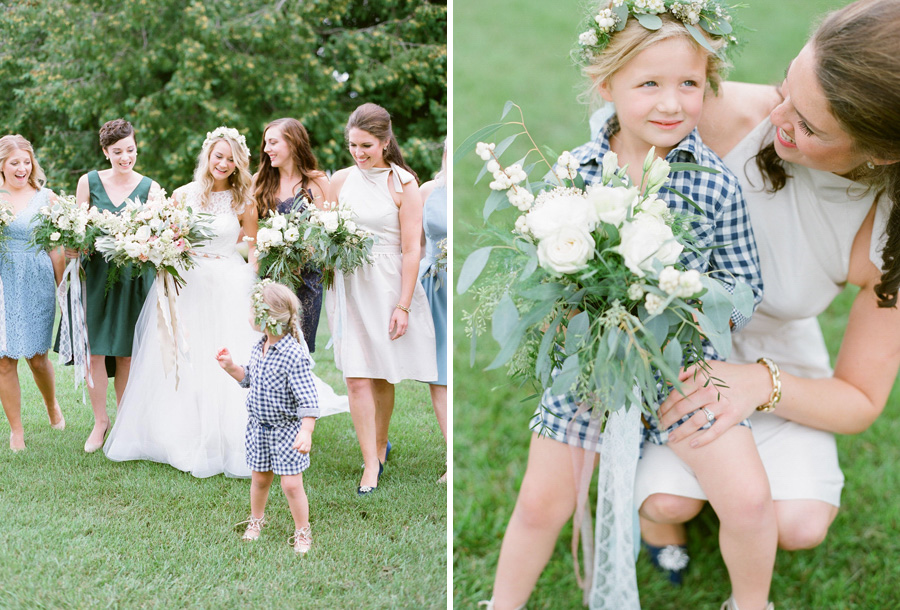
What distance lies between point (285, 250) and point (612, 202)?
1451mm

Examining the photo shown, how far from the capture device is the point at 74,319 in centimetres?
271

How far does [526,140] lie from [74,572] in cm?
469

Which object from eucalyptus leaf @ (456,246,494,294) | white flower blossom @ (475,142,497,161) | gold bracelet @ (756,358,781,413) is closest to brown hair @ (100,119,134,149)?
white flower blossom @ (475,142,497,161)

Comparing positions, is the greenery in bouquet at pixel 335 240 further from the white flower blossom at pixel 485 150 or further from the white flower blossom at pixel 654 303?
the white flower blossom at pixel 654 303

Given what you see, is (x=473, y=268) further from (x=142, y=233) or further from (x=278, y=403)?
(x=142, y=233)

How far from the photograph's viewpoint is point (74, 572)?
234cm

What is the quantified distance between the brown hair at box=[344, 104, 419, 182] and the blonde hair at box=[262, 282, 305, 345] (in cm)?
79

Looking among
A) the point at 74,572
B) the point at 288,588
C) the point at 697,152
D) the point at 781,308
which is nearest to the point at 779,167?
the point at 697,152

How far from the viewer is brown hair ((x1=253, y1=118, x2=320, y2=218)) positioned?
117 inches

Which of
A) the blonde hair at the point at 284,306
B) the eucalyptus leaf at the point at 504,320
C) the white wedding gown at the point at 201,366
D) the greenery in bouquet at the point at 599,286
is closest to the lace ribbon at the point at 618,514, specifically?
the greenery in bouquet at the point at 599,286

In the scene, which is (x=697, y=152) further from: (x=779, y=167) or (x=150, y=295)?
(x=150, y=295)

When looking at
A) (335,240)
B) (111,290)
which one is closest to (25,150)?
(111,290)

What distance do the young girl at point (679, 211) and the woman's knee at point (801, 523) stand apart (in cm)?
21

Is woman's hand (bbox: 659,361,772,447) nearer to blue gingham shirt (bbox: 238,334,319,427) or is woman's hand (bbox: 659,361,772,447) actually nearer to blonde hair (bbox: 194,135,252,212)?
blue gingham shirt (bbox: 238,334,319,427)
